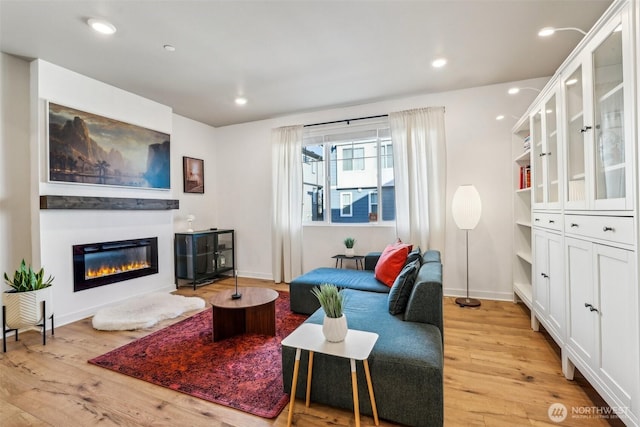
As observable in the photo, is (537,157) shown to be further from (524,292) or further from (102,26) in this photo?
(102,26)

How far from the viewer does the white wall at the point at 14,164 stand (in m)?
2.84

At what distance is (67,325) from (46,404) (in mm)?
1584

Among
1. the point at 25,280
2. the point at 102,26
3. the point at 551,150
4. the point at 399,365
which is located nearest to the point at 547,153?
the point at 551,150

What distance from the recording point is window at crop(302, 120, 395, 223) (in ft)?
14.2

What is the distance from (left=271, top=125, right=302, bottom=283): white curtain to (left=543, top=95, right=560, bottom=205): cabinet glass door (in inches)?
122

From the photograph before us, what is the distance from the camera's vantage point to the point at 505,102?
3668 millimetres

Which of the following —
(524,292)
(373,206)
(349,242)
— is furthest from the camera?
(373,206)

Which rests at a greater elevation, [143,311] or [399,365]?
[399,365]

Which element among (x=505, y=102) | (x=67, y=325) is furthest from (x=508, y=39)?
(x=67, y=325)

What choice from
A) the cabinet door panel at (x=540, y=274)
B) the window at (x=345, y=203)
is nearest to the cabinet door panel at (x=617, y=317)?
the cabinet door panel at (x=540, y=274)

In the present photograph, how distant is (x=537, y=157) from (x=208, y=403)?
11.1 feet

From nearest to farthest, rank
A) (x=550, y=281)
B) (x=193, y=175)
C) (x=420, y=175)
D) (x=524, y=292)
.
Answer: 1. (x=550, y=281)
2. (x=524, y=292)
3. (x=420, y=175)
4. (x=193, y=175)

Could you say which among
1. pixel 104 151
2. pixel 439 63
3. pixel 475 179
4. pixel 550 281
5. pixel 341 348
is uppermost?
pixel 439 63

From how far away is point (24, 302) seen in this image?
258cm
